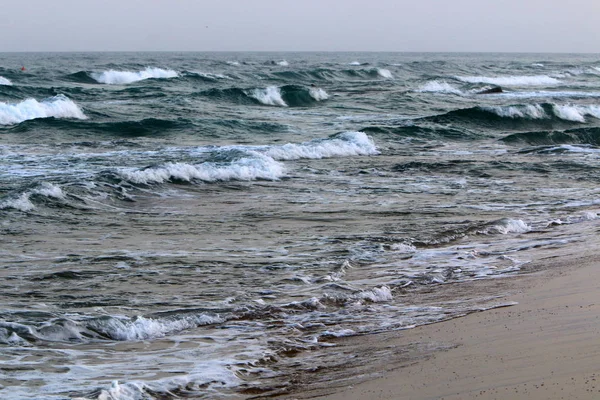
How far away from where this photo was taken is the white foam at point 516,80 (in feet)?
172

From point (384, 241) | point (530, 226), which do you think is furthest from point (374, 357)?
point (530, 226)

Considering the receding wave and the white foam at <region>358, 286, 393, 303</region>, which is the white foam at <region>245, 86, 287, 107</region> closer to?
the receding wave

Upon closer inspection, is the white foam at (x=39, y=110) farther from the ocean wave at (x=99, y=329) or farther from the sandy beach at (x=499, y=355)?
the sandy beach at (x=499, y=355)

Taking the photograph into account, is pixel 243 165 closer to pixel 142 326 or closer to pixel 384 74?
pixel 142 326

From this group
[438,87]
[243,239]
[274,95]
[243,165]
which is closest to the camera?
[243,239]

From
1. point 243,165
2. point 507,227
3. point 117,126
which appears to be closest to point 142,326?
point 507,227

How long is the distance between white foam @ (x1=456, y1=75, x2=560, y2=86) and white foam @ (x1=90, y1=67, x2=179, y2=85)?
2055 cm

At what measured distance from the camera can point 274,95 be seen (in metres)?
32.6

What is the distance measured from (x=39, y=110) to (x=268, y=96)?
1030cm

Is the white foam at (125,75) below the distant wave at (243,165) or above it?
above

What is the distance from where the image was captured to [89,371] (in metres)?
5.03

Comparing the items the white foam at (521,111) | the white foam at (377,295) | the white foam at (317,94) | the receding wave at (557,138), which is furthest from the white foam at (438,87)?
the white foam at (377,295)

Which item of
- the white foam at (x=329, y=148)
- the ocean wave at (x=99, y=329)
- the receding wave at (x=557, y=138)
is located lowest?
the ocean wave at (x=99, y=329)

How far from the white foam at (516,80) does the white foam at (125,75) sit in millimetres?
20554
